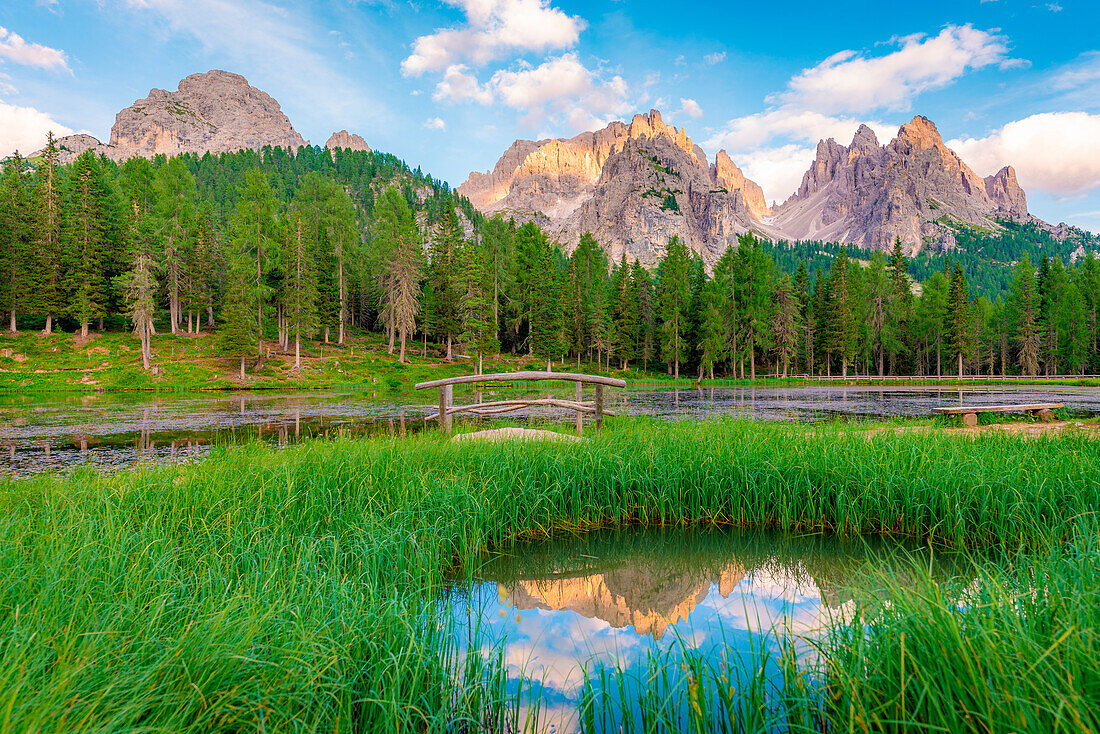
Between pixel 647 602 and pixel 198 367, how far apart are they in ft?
138

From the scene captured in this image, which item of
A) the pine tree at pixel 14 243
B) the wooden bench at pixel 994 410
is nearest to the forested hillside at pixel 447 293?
the pine tree at pixel 14 243

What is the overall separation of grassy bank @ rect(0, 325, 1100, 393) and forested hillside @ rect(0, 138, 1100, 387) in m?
1.52

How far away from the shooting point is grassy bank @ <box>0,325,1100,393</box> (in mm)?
32100

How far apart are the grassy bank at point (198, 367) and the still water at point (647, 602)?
35123mm

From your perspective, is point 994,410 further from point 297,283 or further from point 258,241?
point 258,241

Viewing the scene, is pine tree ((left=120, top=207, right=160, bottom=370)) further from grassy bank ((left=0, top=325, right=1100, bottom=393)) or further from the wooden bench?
the wooden bench

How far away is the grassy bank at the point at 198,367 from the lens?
3210 cm

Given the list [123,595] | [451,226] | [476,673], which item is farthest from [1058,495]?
[451,226]

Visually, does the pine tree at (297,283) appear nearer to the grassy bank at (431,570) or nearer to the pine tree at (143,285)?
the pine tree at (143,285)

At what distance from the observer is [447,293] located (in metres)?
50.6

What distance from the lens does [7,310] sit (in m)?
39.9

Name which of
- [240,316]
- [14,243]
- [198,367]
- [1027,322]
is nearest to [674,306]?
[240,316]

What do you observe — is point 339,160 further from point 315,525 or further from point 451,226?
point 315,525

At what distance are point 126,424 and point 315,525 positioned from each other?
1640 cm
